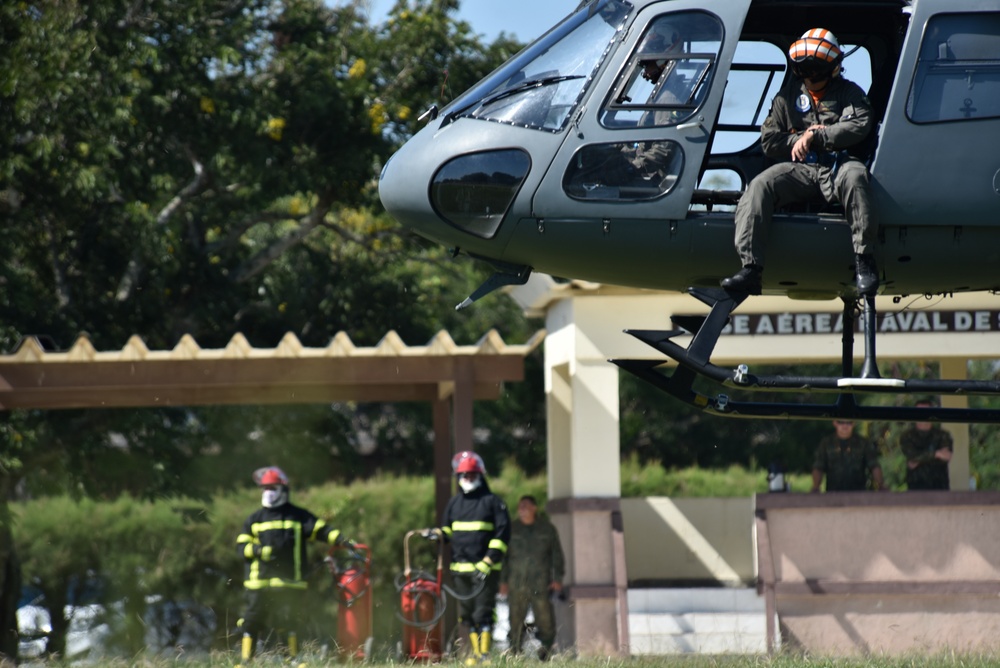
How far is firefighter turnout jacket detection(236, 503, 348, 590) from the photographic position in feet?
40.8

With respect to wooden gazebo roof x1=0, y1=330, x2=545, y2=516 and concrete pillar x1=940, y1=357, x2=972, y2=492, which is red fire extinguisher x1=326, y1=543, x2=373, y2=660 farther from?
concrete pillar x1=940, y1=357, x2=972, y2=492

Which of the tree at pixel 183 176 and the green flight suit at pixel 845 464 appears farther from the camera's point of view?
the tree at pixel 183 176

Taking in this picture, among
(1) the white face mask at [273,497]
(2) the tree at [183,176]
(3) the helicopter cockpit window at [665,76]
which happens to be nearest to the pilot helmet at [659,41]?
(3) the helicopter cockpit window at [665,76]

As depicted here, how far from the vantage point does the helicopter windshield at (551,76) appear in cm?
764

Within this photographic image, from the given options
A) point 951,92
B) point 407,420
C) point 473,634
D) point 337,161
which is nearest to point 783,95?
point 951,92

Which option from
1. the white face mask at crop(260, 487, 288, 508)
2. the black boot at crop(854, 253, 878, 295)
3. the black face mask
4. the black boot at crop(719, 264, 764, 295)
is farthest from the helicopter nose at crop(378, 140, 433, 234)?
the white face mask at crop(260, 487, 288, 508)

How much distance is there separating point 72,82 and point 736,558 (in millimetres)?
9429

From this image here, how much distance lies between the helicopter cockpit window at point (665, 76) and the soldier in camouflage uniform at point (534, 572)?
6.65m

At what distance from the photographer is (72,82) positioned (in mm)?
16172

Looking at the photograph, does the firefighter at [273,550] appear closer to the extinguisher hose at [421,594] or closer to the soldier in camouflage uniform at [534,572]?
the extinguisher hose at [421,594]

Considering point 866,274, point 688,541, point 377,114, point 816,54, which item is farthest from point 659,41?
point 377,114

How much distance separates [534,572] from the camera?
44.2ft

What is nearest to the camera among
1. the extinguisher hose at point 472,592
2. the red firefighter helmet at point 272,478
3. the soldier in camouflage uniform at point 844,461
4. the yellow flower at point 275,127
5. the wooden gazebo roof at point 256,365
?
the extinguisher hose at point 472,592

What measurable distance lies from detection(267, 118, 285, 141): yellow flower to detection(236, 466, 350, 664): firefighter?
21.6 ft
